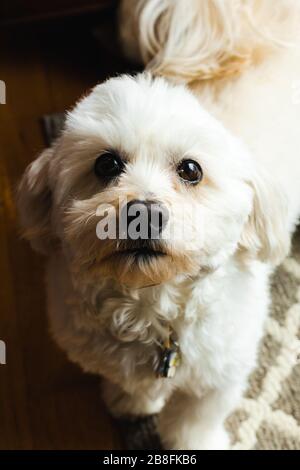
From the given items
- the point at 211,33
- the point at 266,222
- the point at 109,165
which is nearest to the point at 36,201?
the point at 109,165

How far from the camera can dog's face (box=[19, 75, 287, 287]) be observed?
75cm

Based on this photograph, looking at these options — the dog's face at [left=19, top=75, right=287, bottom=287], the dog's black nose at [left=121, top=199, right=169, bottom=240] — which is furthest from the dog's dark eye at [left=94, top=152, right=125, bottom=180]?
the dog's black nose at [left=121, top=199, right=169, bottom=240]

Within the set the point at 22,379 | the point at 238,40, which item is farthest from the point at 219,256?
the point at 22,379

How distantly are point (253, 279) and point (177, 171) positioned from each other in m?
0.29

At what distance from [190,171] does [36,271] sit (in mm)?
749

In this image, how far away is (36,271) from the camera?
4.77ft

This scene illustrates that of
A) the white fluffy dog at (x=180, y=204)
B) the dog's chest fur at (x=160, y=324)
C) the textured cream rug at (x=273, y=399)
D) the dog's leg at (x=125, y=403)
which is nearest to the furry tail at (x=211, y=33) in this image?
the white fluffy dog at (x=180, y=204)

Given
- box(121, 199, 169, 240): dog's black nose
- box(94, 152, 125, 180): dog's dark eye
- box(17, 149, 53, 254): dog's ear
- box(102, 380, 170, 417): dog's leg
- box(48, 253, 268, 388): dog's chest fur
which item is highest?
box(94, 152, 125, 180): dog's dark eye

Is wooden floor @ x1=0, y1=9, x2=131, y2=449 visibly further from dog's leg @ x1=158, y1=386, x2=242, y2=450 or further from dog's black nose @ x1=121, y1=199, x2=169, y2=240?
dog's black nose @ x1=121, y1=199, x2=169, y2=240

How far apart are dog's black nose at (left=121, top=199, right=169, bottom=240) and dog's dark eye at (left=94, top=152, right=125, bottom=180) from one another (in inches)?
4.2

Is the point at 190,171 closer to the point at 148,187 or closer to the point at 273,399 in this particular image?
the point at 148,187

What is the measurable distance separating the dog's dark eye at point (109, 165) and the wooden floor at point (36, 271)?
44cm

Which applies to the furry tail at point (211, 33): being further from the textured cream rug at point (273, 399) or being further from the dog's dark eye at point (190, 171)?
the textured cream rug at point (273, 399)
